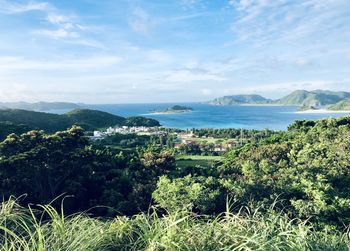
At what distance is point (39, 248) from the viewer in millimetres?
2037

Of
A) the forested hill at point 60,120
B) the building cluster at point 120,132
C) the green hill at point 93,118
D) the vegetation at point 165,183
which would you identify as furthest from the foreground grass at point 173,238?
the green hill at point 93,118

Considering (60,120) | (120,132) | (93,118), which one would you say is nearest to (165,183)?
(120,132)

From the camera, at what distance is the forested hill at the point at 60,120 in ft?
161

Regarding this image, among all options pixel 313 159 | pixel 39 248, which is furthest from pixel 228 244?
pixel 313 159

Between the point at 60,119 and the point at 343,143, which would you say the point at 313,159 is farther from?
the point at 60,119

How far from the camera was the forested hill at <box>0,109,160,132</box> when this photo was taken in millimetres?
49062

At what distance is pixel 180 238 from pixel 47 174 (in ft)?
40.2

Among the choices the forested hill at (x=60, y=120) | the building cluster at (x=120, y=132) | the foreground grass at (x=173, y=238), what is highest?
the foreground grass at (x=173, y=238)

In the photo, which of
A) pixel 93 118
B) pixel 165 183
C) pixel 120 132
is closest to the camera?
pixel 165 183

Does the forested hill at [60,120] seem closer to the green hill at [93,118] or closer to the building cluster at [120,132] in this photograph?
the green hill at [93,118]

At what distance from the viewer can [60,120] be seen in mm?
56281

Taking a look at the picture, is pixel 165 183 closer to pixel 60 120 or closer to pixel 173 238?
pixel 173 238

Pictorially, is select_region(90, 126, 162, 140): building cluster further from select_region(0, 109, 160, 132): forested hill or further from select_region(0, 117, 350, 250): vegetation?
select_region(0, 117, 350, 250): vegetation

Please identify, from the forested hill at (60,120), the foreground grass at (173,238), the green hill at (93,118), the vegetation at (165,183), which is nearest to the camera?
the foreground grass at (173,238)
